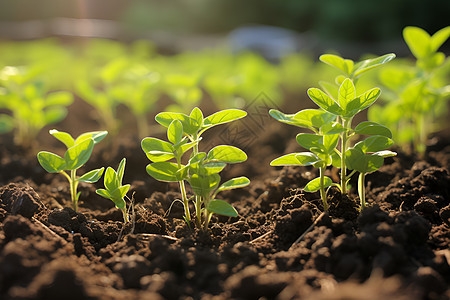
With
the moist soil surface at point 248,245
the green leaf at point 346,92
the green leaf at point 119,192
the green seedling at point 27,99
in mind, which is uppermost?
the green seedling at point 27,99

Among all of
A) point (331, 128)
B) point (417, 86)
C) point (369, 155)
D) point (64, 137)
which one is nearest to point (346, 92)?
point (331, 128)

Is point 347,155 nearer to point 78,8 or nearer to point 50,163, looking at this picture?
point 50,163

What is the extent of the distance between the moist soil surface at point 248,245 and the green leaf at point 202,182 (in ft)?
0.60

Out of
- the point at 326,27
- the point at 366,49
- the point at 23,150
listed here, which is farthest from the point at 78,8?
the point at 23,150

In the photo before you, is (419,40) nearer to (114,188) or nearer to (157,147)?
(157,147)

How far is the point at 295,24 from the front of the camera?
40.7ft

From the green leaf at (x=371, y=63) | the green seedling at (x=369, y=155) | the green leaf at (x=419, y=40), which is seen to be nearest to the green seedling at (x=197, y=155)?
the green seedling at (x=369, y=155)

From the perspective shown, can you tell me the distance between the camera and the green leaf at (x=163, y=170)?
1.44 meters

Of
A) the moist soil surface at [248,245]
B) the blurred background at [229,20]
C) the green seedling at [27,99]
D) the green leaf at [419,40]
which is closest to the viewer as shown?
the moist soil surface at [248,245]

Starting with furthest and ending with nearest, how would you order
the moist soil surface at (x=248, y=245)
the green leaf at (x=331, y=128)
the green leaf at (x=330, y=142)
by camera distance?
the green leaf at (x=330, y=142) → the green leaf at (x=331, y=128) → the moist soil surface at (x=248, y=245)

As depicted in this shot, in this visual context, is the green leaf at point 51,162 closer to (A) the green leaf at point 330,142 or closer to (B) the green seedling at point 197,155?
(B) the green seedling at point 197,155

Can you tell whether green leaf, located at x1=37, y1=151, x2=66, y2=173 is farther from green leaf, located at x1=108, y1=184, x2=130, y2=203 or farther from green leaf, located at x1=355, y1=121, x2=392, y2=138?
green leaf, located at x1=355, y1=121, x2=392, y2=138

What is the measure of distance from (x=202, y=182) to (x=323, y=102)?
0.51m

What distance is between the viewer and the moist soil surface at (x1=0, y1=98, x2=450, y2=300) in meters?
1.09
